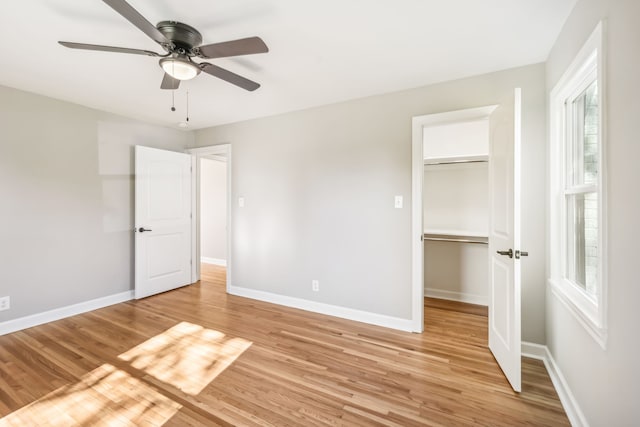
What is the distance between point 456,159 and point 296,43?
2601 mm

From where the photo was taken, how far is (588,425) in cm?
147

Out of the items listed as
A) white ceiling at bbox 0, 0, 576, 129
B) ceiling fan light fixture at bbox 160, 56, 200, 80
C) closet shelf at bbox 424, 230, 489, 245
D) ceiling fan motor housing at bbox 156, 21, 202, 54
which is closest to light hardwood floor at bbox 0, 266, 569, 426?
closet shelf at bbox 424, 230, 489, 245

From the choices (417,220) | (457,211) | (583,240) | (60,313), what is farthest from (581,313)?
(60,313)

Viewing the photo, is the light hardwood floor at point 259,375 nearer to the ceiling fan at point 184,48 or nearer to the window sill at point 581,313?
the window sill at point 581,313

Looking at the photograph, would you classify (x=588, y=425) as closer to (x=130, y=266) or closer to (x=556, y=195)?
(x=556, y=195)

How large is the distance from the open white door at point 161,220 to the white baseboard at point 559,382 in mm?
4413

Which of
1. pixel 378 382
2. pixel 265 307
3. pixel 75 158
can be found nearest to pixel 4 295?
pixel 75 158

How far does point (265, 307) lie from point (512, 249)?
2770mm

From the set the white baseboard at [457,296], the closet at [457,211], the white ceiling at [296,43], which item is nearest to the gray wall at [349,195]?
the white ceiling at [296,43]

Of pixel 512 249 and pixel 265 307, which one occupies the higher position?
pixel 512 249

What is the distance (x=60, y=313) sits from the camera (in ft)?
10.6

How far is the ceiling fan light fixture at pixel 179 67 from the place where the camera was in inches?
72.8

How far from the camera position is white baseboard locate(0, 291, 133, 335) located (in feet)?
9.45

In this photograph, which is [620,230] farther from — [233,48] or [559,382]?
[233,48]
